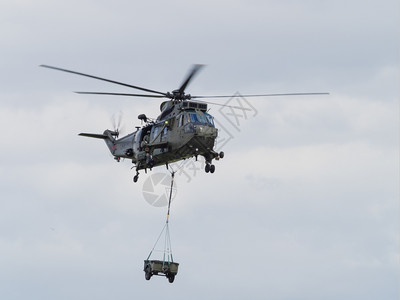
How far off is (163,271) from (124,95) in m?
10.4

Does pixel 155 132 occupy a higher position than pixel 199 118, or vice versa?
pixel 155 132

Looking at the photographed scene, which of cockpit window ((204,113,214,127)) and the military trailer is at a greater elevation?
cockpit window ((204,113,214,127))

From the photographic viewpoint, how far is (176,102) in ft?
155

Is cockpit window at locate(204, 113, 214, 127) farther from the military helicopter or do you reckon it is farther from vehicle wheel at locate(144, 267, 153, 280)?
vehicle wheel at locate(144, 267, 153, 280)

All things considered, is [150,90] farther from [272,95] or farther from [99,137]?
[99,137]

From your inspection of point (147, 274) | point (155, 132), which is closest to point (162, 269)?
point (147, 274)

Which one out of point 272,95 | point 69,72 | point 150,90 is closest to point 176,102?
point 150,90

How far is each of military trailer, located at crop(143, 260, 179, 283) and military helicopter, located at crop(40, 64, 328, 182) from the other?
5.90 metres

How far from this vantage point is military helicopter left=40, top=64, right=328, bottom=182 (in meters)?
44.3

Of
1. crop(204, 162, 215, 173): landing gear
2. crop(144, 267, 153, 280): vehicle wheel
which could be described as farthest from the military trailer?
crop(204, 162, 215, 173): landing gear

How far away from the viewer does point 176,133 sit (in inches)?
1784

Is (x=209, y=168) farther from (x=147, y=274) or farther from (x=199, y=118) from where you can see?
(x=147, y=274)

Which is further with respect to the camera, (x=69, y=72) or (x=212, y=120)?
(x=212, y=120)

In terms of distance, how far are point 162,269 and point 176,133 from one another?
26.3 ft
